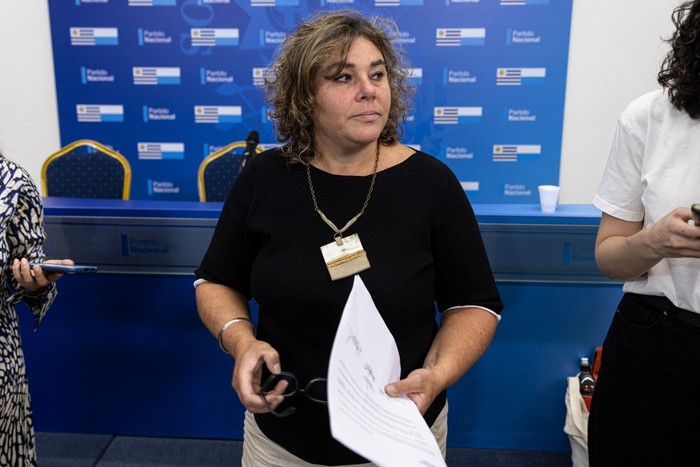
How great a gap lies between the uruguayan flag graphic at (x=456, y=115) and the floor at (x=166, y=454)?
8.63 feet

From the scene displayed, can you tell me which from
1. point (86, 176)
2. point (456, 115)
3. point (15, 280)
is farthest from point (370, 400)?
point (456, 115)

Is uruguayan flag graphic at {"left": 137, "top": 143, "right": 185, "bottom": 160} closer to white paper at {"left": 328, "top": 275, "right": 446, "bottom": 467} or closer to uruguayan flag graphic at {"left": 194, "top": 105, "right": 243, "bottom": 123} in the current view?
uruguayan flag graphic at {"left": 194, "top": 105, "right": 243, "bottom": 123}

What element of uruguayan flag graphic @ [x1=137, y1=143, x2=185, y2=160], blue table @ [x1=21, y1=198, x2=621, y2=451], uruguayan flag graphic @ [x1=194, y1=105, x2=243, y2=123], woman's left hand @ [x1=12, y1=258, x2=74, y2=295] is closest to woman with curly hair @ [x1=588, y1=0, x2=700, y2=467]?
blue table @ [x1=21, y1=198, x2=621, y2=451]

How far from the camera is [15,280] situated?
5.05 ft

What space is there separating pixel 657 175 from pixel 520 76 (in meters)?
3.41

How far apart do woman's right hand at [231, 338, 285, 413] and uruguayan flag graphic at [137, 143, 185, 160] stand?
12.5ft

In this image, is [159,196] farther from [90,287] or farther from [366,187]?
[366,187]

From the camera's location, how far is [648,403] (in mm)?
1204

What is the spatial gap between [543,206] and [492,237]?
0.29 m

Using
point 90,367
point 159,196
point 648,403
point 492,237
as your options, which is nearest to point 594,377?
point 492,237

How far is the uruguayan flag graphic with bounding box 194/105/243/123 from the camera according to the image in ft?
14.9

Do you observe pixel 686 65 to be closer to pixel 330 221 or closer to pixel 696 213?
pixel 696 213

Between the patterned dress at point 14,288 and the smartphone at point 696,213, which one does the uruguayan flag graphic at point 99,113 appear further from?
the smartphone at point 696,213

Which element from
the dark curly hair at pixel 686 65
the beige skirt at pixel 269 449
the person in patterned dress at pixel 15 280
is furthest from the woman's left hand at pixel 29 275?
the dark curly hair at pixel 686 65
